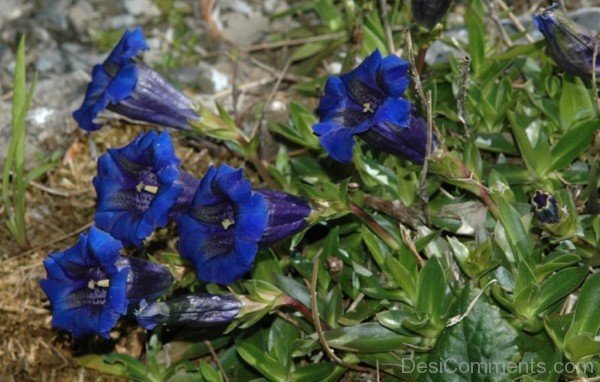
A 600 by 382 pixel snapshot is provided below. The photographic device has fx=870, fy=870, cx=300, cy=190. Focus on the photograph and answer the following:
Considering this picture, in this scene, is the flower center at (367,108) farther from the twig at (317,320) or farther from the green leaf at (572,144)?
the green leaf at (572,144)

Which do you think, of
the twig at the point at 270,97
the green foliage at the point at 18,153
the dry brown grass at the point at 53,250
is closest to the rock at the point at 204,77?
the twig at the point at 270,97

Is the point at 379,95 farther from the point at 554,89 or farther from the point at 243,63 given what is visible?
the point at 243,63

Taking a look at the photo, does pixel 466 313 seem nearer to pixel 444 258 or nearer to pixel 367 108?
pixel 444 258

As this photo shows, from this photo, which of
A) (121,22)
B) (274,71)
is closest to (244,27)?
(274,71)

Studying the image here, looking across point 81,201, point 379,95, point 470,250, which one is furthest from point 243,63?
point 470,250

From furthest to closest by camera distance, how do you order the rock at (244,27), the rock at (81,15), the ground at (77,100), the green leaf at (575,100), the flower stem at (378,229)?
the rock at (81,15), the rock at (244,27), the ground at (77,100), the green leaf at (575,100), the flower stem at (378,229)

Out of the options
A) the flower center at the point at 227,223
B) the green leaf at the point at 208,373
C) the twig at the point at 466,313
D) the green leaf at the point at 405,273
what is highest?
the flower center at the point at 227,223
